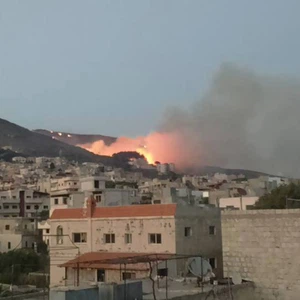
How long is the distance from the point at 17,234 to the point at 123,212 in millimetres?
28919

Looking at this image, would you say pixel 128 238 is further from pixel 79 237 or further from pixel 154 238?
pixel 79 237

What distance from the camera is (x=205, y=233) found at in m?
30.0

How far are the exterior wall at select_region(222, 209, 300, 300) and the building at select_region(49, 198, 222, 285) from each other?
8.72 meters

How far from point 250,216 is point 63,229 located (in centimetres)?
1807

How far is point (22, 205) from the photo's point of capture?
Answer: 270 ft

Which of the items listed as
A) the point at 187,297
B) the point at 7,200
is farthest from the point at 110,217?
the point at 7,200

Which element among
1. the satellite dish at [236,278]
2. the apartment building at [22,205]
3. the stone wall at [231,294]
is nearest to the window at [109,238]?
the satellite dish at [236,278]

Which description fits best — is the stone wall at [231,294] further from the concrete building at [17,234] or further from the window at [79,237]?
the concrete building at [17,234]

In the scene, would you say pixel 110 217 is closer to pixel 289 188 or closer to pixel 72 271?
pixel 72 271

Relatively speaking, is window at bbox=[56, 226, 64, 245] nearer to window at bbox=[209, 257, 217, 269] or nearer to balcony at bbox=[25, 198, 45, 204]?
window at bbox=[209, 257, 217, 269]

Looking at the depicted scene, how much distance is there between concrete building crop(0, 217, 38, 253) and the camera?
55656 mm

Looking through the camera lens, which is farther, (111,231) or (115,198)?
(115,198)

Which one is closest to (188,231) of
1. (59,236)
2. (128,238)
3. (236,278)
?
(128,238)

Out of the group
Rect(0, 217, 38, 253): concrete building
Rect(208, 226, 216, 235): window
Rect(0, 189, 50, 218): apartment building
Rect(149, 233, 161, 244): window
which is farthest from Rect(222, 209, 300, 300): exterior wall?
Rect(0, 189, 50, 218): apartment building
